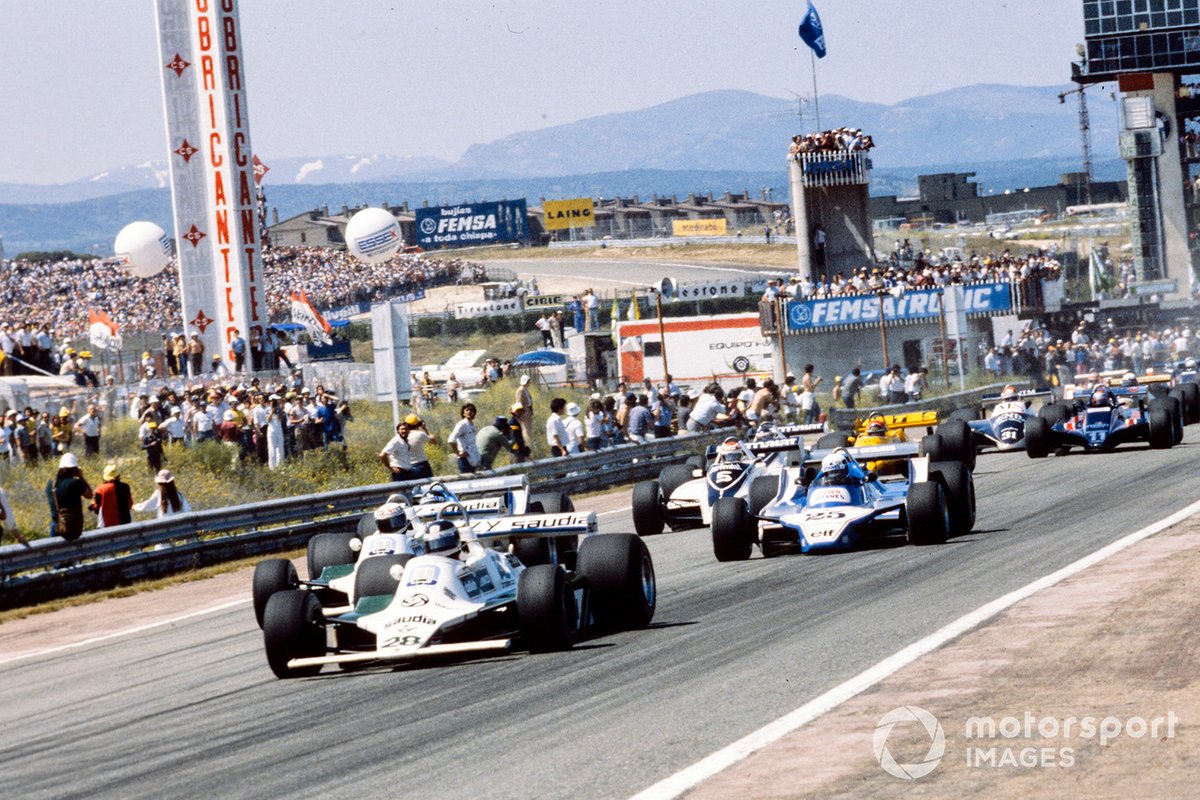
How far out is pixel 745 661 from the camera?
10875 millimetres

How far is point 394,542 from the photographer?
1264 cm

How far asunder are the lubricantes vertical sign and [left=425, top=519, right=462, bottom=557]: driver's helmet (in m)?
29.2

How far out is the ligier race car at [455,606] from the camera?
450 inches

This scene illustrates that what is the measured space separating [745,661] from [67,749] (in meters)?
4.13

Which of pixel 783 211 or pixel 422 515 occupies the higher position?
pixel 783 211

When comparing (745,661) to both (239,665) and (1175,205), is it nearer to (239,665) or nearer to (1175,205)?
(239,665)

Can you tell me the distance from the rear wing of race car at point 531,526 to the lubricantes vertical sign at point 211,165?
2839 cm

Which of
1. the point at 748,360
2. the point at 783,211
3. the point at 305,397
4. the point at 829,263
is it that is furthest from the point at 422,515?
the point at 783,211

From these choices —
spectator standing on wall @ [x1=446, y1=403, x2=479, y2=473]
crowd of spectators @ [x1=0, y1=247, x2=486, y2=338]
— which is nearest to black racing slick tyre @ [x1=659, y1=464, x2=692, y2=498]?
spectator standing on wall @ [x1=446, y1=403, x2=479, y2=473]

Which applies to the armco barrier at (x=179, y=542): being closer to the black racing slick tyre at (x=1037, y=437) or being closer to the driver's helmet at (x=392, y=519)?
the black racing slick tyre at (x=1037, y=437)

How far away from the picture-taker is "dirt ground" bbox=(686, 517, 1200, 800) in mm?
7148

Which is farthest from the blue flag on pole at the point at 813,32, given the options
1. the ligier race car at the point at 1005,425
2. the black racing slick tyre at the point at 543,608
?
the black racing slick tyre at the point at 543,608

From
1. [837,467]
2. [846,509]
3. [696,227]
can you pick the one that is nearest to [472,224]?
[696,227]

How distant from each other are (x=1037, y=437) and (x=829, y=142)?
147 ft
